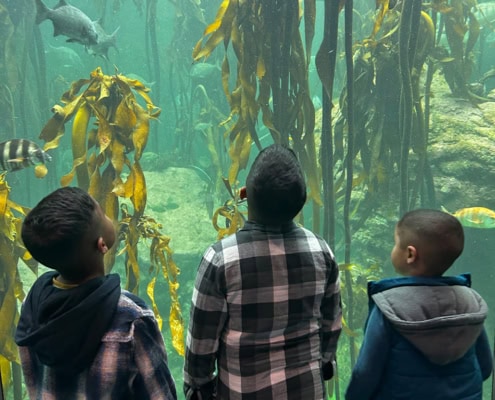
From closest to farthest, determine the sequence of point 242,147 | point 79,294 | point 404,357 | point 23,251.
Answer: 1. point 79,294
2. point 404,357
3. point 23,251
4. point 242,147

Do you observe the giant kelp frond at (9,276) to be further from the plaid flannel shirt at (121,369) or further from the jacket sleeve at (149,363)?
the jacket sleeve at (149,363)

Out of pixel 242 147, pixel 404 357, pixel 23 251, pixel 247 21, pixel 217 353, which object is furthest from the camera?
pixel 242 147

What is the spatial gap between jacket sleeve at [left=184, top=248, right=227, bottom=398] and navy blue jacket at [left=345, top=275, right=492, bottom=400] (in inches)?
19.2

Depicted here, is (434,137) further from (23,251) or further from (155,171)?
(155,171)

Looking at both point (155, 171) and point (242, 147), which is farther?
point (155, 171)

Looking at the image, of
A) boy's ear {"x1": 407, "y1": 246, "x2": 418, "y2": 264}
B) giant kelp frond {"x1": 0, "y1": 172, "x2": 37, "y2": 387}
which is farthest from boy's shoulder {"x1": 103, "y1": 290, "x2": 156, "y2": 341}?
giant kelp frond {"x1": 0, "y1": 172, "x2": 37, "y2": 387}

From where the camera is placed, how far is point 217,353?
4.84ft

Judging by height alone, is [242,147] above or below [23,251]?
above

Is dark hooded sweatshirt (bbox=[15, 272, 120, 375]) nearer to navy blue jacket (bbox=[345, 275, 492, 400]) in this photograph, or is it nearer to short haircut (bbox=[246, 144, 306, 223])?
short haircut (bbox=[246, 144, 306, 223])

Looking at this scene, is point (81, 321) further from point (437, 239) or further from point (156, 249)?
point (156, 249)

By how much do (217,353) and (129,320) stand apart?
0.45m

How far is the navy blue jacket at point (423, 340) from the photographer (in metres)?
1.25

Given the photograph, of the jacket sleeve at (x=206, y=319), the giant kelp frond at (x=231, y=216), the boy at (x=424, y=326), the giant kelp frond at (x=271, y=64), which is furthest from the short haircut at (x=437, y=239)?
the giant kelp frond at (x=271, y=64)

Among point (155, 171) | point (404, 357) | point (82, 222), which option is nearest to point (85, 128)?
point (82, 222)
